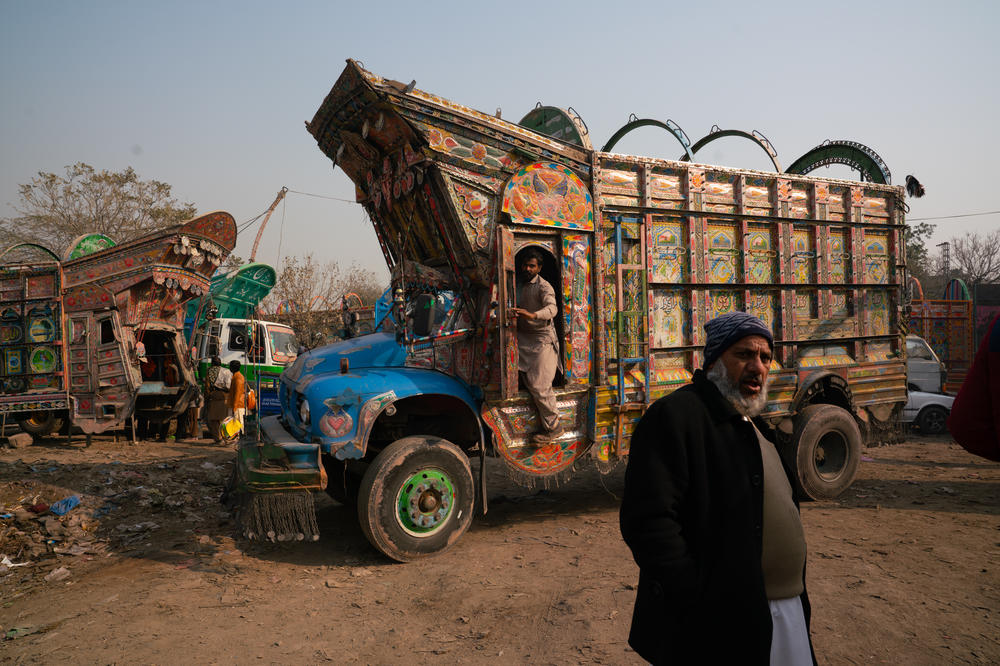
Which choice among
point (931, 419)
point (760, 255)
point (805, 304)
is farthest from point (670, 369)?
point (931, 419)

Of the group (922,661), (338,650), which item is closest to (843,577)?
(922,661)

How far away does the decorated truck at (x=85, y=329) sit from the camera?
35.0ft

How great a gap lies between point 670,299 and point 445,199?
9.05ft

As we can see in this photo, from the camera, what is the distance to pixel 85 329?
10.9 m

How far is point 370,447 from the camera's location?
581 centimetres

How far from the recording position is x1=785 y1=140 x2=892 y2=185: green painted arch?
28.2ft

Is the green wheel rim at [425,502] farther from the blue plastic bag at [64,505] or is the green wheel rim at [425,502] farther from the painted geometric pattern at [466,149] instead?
the blue plastic bag at [64,505]

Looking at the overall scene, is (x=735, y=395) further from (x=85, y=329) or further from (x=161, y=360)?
(x=161, y=360)

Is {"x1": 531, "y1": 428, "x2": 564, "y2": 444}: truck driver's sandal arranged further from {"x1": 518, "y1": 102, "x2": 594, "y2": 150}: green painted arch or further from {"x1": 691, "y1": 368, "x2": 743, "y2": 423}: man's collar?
{"x1": 691, "y1": 368, "x2": 743, "y2": 423}: man's collar

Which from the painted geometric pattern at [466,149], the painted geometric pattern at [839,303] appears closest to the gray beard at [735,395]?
the painted geometric pattern at [466,149]

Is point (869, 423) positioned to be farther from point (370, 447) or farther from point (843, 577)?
point (370, 447)

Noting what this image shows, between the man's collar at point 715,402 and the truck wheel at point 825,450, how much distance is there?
5707 millimetres

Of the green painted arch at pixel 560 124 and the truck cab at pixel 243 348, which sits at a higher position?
the green painted arch at pixel 560 124

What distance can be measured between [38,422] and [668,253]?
1102cm
